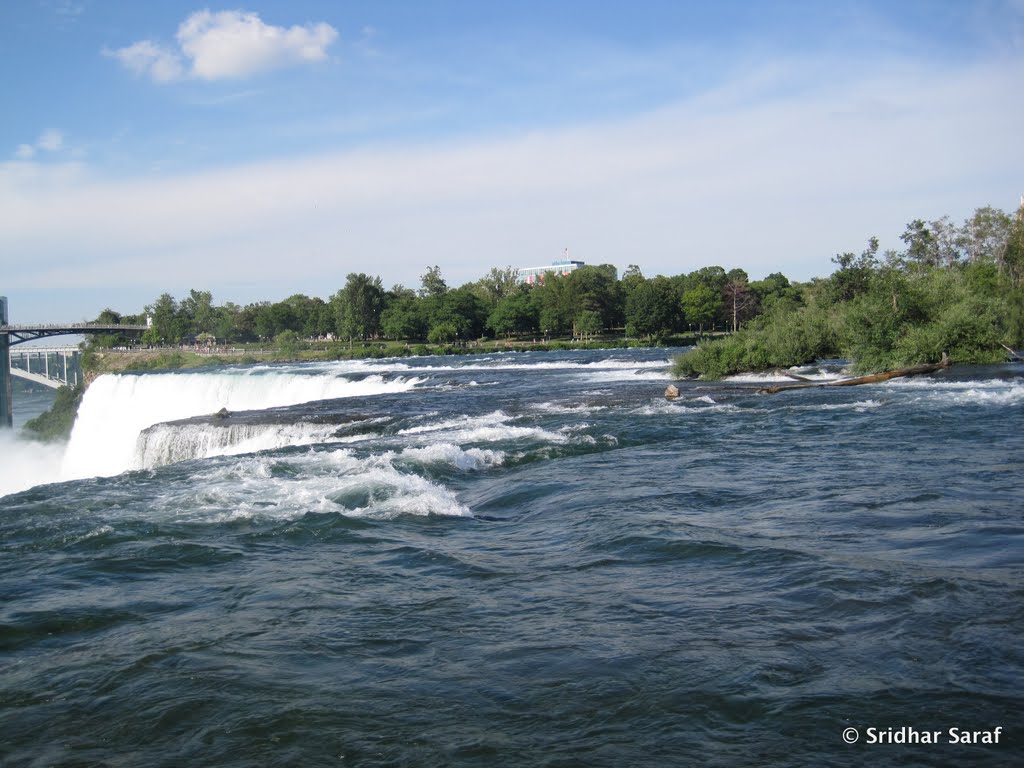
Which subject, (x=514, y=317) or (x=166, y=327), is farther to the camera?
(x=166, y=327)

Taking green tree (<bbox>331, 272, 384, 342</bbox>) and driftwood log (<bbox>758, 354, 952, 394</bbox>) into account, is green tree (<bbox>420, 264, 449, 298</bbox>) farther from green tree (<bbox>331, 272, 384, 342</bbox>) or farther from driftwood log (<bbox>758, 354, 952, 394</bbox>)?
driftwood log (<bbox>758, 354, 952, 394</bbox>)

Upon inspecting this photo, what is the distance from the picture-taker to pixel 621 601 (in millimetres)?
8180

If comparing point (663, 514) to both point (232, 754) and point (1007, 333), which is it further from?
point (1007, 333)

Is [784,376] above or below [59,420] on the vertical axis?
above

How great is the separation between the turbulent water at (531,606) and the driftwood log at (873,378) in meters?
8.69

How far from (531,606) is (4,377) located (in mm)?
82514

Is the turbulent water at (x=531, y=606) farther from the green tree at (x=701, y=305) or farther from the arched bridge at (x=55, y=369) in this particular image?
the green tree at (x=701, y=305)

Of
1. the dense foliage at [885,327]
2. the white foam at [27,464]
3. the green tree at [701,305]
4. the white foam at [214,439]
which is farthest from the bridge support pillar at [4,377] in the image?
the green tree at [701,305]

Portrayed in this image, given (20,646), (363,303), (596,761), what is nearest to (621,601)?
(596,761)

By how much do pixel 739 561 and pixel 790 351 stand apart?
87.1ft

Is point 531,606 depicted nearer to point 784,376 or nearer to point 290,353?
point 784,376

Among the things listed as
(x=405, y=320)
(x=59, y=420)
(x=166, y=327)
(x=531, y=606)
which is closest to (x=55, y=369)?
(x=166, y=327)

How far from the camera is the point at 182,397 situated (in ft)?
128

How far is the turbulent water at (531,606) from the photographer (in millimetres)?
5730
